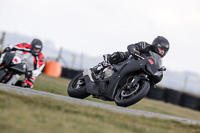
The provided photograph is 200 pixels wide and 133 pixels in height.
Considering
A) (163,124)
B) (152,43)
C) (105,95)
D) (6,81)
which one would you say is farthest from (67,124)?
(6,81)

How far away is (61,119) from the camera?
4.66m

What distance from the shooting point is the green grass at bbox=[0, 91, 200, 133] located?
4168 millimetres

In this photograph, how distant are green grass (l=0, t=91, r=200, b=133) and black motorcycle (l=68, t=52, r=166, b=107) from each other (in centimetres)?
146

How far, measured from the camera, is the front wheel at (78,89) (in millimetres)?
8961

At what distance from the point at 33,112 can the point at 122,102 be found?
10.4 ft

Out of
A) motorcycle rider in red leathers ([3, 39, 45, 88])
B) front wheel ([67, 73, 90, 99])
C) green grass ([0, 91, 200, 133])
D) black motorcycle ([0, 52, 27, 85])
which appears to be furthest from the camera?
motorcycle rider in red leathers ([3, 39, 45, 88])

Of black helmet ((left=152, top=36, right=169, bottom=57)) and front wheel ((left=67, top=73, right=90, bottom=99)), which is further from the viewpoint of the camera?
front wheel ((left=67, top=73, right=90, bottom=99))

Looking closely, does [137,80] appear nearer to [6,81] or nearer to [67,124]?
[67,124]

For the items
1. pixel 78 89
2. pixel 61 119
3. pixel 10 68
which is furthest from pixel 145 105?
pixel 61 119

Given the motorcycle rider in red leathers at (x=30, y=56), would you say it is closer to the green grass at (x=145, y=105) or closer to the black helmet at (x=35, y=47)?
the black helmet at (x=35, y=47)

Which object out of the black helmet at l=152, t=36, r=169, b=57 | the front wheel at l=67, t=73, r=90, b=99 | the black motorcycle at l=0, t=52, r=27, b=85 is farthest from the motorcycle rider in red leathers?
the black helmet at l=152, t=36, r=169, b=57

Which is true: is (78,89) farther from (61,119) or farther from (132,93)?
(61,119)

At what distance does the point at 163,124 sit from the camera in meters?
5.98

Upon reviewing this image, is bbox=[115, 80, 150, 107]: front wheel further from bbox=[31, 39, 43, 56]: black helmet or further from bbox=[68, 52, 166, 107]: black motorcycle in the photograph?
bbox=[31, 39, 43, 56]: black helmet
